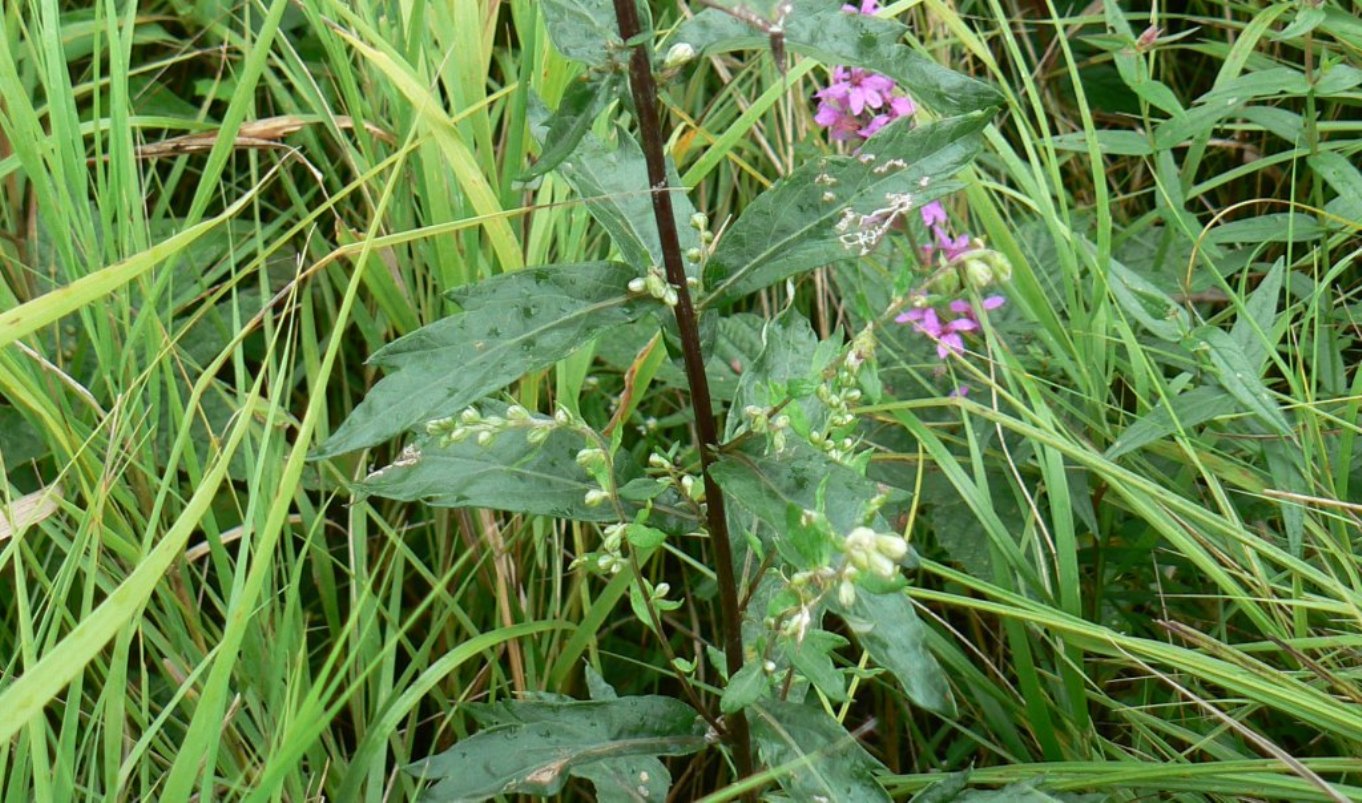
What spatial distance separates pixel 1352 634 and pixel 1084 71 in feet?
4.39

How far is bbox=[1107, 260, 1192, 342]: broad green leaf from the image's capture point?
1.57 m

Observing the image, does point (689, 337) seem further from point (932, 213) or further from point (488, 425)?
point (932, 213)

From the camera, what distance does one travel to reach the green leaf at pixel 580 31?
42.7 inches

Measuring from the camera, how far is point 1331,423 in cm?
168

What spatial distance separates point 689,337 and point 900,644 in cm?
34

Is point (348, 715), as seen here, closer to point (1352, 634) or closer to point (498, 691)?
point (498, 691)

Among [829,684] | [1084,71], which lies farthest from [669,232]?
[1084,71]

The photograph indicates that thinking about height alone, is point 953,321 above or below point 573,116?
below

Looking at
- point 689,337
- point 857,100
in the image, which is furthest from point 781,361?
point 857,100

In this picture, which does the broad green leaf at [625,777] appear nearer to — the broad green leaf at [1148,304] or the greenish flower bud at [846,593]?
the greenish flower bud at [846,593]

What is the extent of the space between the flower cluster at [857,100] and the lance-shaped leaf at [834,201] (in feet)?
2.03

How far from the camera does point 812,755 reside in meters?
1.17

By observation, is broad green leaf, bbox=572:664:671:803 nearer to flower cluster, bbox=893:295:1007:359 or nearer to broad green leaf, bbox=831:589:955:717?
broad green leaf, bbox=831:589:955:717

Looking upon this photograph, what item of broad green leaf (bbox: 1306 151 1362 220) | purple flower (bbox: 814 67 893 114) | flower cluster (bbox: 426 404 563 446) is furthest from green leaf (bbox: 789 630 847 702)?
broad green leaf (bbox: 1306 151 1362 220)
